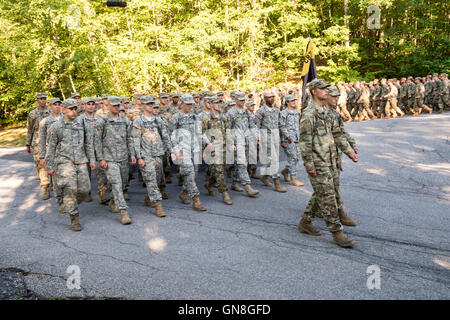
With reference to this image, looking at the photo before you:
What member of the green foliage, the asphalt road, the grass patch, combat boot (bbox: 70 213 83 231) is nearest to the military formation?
combat boot (bbox: 70 213 83 231)

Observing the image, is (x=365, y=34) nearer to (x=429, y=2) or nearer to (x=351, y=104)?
(x=429, y=2)

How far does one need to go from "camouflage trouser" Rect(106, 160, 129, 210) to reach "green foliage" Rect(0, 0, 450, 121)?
487 inches

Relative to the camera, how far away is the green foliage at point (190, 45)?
18.3 m

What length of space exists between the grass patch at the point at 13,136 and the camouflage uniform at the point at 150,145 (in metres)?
15.0

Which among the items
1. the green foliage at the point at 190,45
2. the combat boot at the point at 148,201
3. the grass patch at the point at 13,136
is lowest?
the combat boot at the point at 148,201

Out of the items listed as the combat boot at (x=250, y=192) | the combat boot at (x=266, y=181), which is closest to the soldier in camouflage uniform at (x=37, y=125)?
the combat boot at (x=250, y=192)

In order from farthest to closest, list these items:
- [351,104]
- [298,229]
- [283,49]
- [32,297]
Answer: [283,49]
[351,104]
[298,229]
[32,297]

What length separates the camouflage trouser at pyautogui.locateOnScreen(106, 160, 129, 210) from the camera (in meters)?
6.74

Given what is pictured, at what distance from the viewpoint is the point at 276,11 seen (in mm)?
27172

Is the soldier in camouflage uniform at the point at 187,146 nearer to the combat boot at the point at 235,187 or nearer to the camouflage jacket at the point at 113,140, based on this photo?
the camouflage jacket at the point at 113,140

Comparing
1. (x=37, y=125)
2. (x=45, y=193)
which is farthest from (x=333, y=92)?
(x=37, y=125)

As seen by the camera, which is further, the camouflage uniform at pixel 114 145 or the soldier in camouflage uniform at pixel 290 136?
the soldier in camouflage uniform at pixel 290 136
